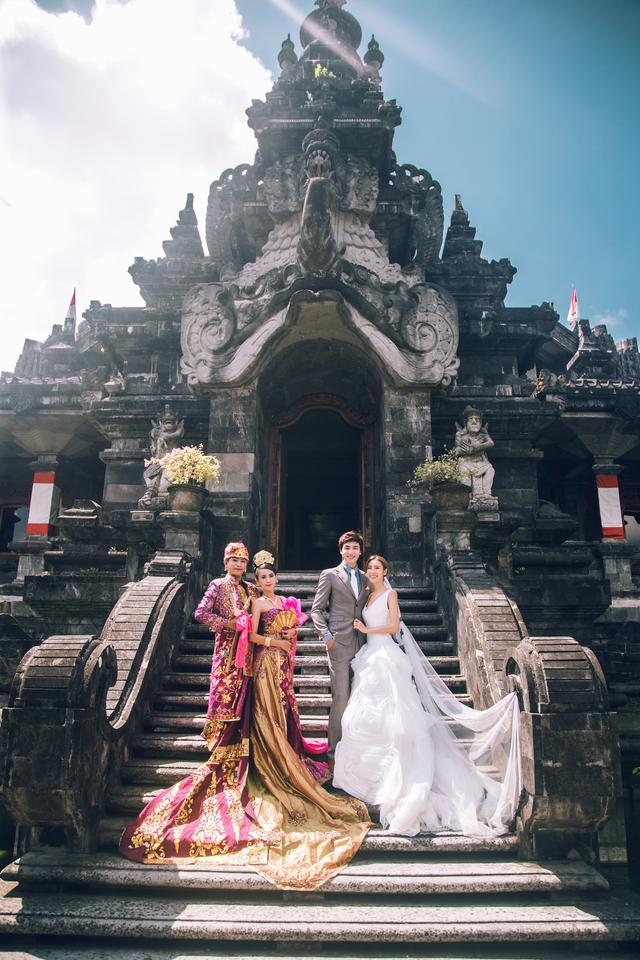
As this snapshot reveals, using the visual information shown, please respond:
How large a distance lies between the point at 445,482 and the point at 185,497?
3.24 metres

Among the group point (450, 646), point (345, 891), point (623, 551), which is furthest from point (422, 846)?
point (623, 551)

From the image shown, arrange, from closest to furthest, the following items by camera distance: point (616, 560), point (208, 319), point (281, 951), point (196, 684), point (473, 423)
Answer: point (281, 951)
point (196, 684)
point (473, 423)
point (208, 319)
point (616, 560)

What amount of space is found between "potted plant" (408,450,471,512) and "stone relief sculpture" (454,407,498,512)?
0.13 meters

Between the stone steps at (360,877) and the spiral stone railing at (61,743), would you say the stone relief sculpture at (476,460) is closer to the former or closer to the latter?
the stone steps at (360,877)

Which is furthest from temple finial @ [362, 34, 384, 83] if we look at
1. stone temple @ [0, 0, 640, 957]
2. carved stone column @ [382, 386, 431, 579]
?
carved stone column @ [382, 386, 431, 579]

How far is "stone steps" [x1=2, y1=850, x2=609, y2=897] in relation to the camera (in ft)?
12.9

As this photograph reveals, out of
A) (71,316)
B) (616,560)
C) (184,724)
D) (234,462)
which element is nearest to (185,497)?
(234,462)

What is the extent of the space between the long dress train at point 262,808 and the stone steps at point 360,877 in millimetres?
92

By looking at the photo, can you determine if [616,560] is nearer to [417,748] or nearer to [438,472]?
[438,472]

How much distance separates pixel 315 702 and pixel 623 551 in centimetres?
901

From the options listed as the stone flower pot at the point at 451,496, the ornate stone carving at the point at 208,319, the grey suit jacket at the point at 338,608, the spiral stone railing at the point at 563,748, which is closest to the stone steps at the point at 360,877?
the spiral stone railing at the point at 563,748

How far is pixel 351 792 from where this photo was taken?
4750 mm

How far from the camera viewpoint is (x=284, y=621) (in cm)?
523

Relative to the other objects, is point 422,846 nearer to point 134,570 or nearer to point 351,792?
point 351,792
